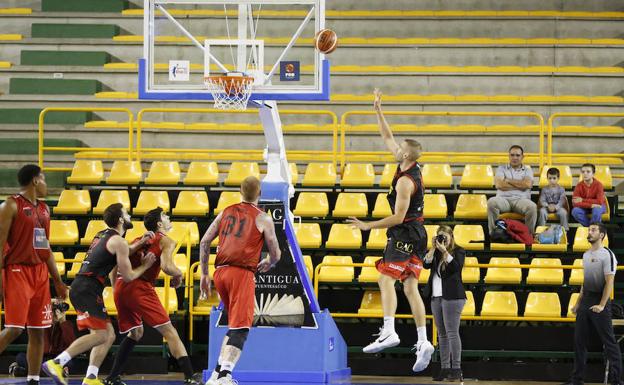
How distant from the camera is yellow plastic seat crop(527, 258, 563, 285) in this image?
15.4 meters

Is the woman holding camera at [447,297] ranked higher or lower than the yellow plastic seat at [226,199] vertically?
lower

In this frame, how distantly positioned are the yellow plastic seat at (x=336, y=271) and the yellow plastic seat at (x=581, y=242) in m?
3.11

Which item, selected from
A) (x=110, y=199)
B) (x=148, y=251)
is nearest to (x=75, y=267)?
(x=110, y=199)

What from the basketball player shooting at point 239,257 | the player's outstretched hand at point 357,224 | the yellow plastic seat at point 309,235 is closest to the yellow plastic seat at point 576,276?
the yellow plastic seat at point 309,235

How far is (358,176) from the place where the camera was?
1711 cm

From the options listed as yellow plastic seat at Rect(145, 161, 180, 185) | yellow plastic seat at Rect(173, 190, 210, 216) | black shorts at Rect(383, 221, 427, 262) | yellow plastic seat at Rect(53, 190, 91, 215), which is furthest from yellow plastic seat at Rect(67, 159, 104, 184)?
black shorts at Rect(383, 221, 427, 262)

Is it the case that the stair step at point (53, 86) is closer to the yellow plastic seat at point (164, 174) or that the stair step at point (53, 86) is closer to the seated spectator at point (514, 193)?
the yellow plastic seat at point (164, 174)

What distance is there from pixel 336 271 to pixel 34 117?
23.8 ft

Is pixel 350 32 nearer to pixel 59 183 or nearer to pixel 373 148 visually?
pixel 373 148

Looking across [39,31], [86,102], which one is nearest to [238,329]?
[86,102]

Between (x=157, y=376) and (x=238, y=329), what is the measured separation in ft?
12.9

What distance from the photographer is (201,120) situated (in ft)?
67.2

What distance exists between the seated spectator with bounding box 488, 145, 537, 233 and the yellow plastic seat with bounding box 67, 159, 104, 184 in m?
5.79

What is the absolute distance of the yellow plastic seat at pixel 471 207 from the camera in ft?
53.9
